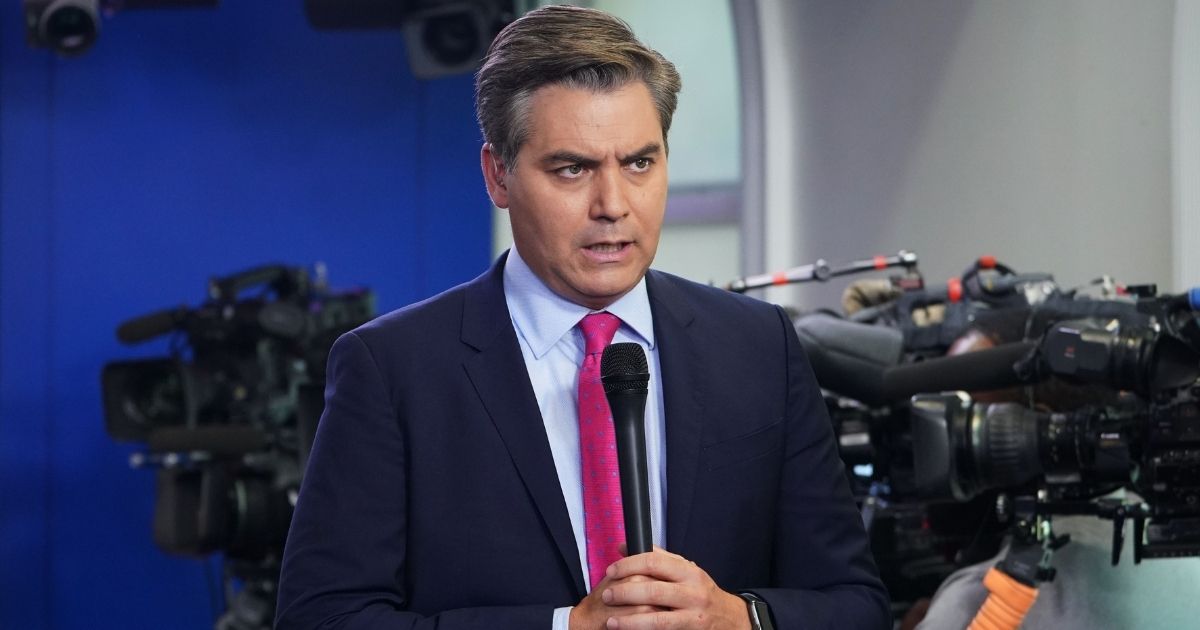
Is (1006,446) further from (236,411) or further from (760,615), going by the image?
(236,411)

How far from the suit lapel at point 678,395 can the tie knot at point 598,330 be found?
2.1 inches

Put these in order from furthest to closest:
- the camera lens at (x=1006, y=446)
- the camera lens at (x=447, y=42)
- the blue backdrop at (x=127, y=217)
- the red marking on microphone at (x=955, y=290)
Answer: the blue backdrop at (x=127, y=217) < the camera lens at (x=447, y=42) < the red marking on microphone at (x=955, y=290) < the camera lens at (x=1006, y=446)

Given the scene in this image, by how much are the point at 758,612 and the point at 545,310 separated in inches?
14.4

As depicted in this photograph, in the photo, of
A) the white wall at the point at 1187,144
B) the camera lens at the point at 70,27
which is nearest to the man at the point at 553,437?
the white wall at the point at 1187,144

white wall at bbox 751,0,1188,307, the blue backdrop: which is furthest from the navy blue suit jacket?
the blue backdrop

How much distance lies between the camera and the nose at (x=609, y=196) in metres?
1.43

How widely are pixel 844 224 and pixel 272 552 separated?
2.21m

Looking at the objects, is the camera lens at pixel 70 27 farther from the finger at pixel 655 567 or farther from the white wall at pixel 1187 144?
the finger at pixel 655 567

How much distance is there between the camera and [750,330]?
5.20 ft

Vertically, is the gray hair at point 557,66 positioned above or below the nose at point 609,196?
above

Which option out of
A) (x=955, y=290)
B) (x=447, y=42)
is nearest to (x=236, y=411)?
(x=447, y=42)

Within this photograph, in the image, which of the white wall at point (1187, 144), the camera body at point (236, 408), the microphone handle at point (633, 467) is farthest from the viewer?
the camera body at point (236, 408)

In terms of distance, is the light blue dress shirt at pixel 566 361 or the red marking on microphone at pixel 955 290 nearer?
the light blue dress shirt at pixel 566 361

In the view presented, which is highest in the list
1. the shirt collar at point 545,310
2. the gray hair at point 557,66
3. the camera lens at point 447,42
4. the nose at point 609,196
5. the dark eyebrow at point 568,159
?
the camera lens at point 447,42
